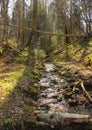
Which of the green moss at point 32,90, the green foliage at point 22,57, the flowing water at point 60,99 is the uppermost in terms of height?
the green foliage at point 22,57

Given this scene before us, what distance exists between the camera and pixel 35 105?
8562 millimetres

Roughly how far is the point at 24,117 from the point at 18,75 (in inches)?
194

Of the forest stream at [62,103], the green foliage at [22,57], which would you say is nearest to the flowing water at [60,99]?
the forest stream at [62,103]

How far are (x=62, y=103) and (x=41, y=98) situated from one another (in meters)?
0.95

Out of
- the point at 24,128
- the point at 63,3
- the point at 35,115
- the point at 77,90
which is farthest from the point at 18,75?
the point at 63,3

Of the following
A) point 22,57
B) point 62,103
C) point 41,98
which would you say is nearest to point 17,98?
point 41,98

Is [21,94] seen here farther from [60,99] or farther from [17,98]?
[60,99]

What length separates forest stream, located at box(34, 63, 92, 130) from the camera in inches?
273

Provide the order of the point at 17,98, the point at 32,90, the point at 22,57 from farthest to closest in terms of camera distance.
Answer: the point at 22,57 < the point at 32,90 < the point at 17,98

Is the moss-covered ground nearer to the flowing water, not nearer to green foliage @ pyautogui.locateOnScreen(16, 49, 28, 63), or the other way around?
the flowing water

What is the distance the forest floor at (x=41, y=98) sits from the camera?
6.98m

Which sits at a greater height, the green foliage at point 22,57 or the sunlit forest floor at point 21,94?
the green foliage at point 22,57

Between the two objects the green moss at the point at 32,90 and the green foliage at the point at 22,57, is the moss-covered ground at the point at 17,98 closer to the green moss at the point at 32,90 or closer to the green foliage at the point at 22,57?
the green moss at the point at 32,90

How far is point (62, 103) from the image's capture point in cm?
919
